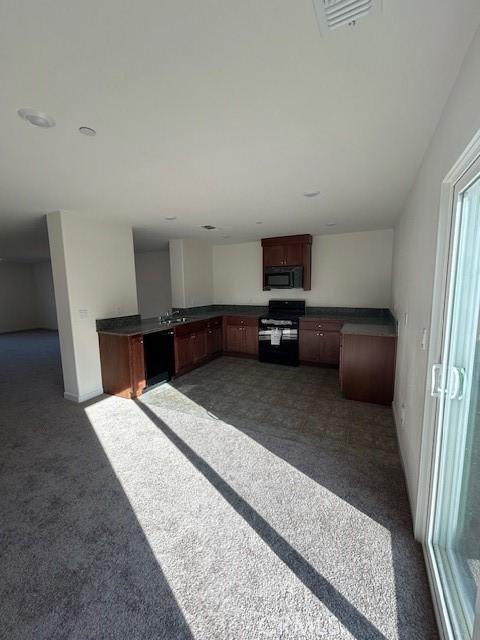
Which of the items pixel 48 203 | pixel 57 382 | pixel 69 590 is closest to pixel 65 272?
pixel 48 203

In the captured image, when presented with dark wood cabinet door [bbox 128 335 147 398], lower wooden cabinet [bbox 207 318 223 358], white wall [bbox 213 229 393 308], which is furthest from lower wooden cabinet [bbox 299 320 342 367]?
dark wood cabinet door [bbox 128 335 147 398]

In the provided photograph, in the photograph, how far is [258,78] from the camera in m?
1.17

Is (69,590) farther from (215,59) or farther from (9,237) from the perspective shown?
(9,237)

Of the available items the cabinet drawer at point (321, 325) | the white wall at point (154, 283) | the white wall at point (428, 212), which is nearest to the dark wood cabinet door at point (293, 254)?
the cabinet drawer at point (321, 325)

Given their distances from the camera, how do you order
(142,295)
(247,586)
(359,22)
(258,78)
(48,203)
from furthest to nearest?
1. (142,295)
2. (48,203)
3. (247,586)
4. (258,78)
5. (359,22)

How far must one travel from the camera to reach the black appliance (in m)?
4.82

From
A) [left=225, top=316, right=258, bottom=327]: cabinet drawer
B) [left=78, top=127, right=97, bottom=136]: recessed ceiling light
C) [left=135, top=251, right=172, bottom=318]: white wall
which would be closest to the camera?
[left=78, top=127, right=97, bottom=136]: recessed ceiling light

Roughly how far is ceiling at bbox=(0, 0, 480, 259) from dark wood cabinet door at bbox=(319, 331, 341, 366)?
253 centimetres

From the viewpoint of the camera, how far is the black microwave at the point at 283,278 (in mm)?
5000

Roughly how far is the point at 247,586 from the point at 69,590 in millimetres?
880

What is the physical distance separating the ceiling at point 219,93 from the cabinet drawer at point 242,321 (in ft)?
9.63

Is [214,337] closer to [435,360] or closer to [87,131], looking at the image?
[87,131]

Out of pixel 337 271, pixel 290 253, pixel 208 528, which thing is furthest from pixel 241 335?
pixel 208 528

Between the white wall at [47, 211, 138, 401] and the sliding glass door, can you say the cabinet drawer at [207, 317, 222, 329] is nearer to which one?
the white wall at [47, 211, 138, 401]
